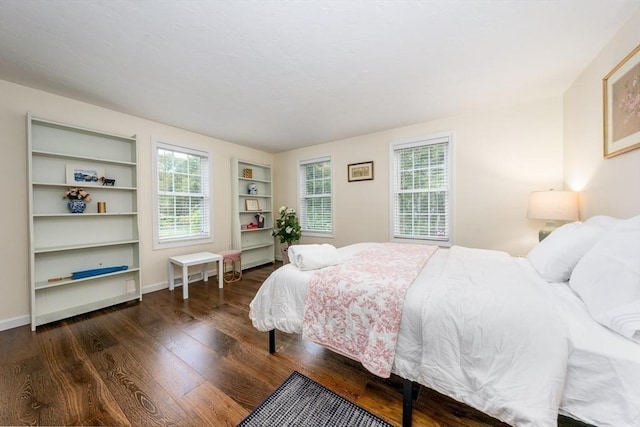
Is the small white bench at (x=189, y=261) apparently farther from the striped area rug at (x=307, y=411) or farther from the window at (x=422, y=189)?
the window at (x=422, y=189)

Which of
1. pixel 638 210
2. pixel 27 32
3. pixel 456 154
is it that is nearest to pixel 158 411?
pixel 27 32

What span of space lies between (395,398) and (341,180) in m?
3.32

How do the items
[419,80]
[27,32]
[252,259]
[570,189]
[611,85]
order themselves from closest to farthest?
[27,32], [611,85], [419,80], [570,189], [252,259]

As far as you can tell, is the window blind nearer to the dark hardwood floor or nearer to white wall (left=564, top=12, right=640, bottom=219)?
the dark hardwood floor

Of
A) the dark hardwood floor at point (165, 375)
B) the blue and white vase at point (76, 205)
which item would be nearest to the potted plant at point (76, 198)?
the blue and white vase at point (76, 205)

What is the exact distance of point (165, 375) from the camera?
1.58m

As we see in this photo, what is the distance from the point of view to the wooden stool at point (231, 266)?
3.73 meters

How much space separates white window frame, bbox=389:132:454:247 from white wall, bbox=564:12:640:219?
115 cm

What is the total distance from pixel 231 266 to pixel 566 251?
4326mm

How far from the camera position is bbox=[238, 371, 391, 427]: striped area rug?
48.3 inches

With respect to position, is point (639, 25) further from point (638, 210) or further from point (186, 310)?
point (186, 310)

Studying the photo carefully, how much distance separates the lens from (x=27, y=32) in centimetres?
163

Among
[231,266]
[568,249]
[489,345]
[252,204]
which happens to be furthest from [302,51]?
[231,266]

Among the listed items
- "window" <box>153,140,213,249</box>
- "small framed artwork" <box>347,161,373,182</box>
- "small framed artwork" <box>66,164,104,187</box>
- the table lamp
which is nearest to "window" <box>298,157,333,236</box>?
"small framed artwork" <box>347,161,373,182</box>
